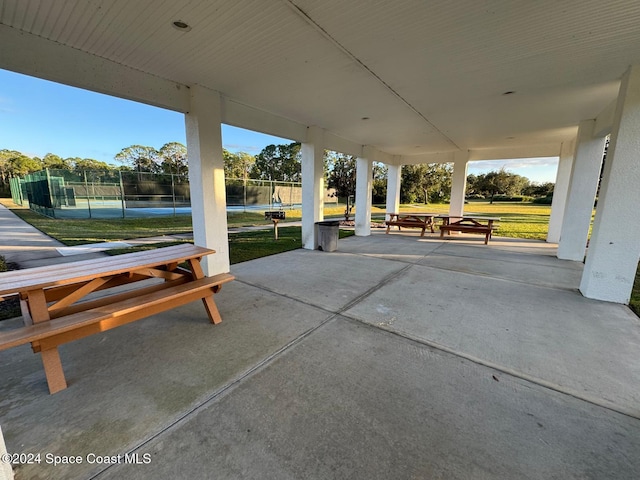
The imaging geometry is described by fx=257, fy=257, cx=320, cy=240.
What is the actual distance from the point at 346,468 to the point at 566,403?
68.8 inches

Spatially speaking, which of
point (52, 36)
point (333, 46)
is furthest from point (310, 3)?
point (52, 36)

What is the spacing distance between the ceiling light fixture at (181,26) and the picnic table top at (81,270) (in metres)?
2.39

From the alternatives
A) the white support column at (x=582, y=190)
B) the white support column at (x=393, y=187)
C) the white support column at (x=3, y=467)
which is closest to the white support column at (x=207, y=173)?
the white support column at (x=3, y=467)

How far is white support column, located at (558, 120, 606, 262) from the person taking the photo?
5.79 m

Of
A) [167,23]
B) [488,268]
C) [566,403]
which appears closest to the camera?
[566,403]

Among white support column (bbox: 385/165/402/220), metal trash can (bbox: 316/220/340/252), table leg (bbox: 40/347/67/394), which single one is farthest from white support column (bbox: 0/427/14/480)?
white support column (bbox: 385/165/402/220)

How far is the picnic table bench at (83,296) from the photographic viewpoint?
1871 millimetres

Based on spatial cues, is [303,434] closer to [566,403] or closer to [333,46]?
[566,403]

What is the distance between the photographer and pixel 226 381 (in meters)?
2.06

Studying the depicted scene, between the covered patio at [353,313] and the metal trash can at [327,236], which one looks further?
the metal trash can at [327,236]

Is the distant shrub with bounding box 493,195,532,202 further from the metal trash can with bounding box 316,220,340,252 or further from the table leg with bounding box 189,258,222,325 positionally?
the table leg with bounding box 189,258,222,325

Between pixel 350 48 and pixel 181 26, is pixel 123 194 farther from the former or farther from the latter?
pixel 350 48

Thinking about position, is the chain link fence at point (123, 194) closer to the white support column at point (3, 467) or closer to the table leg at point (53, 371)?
the table leg at point (53, 371)

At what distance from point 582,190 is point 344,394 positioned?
7.43 meters
